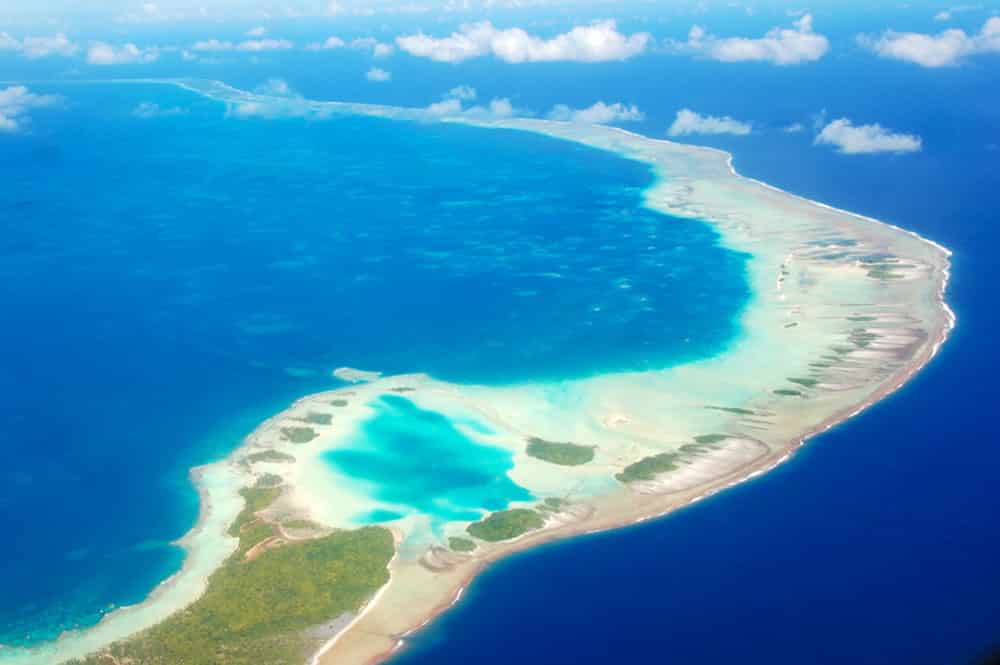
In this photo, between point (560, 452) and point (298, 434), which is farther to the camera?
point (298, 434)

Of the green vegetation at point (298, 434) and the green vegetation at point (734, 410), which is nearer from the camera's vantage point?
the green vegetation at point (298, 434)

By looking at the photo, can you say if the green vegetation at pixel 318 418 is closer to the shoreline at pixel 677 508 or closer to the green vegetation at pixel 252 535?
the green vegetation at pixel 252 535

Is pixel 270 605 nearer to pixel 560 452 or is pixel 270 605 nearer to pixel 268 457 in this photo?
pixel 268 457

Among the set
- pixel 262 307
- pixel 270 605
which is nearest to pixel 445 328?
pixel 262 307

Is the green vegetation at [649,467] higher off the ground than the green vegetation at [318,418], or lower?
higher

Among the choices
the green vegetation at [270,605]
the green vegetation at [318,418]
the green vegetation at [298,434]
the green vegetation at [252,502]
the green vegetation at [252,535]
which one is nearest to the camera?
the green vegetation at [270,605]

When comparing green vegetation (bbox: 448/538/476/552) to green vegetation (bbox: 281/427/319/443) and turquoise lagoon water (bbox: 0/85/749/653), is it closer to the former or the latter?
turquoise lagoon water (bbox: 0/85/749/653)

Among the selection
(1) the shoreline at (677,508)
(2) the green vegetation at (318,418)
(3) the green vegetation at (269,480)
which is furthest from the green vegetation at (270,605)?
(2) the green vegetation at (318,418)
